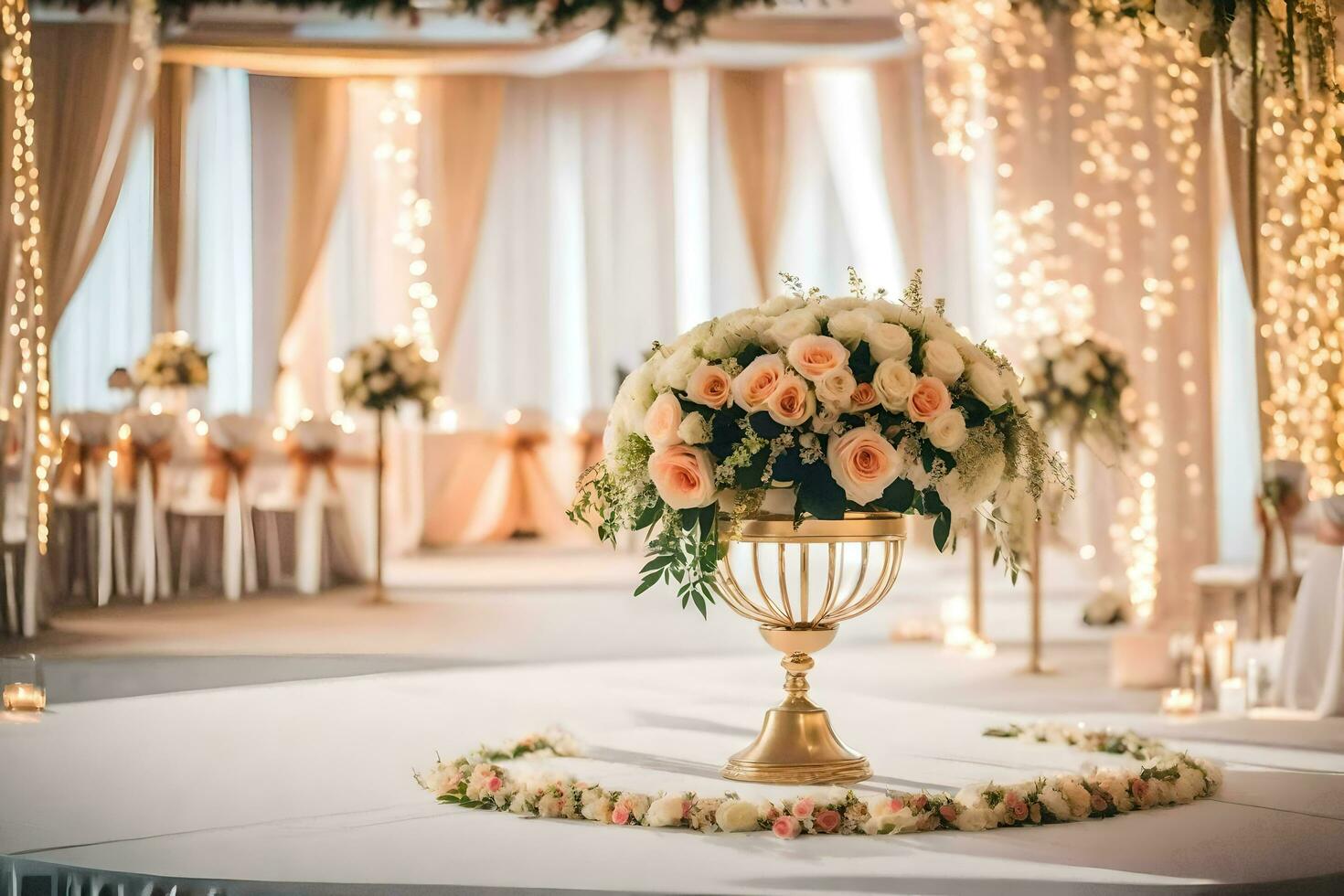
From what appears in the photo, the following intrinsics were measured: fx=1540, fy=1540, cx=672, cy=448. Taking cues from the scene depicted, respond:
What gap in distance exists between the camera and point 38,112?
5.71 m

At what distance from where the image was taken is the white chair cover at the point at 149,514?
6098 millimetres

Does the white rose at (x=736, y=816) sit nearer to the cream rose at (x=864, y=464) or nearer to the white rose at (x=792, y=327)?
the cream rose at (x=864, y=464)

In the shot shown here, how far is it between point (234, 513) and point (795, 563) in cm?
345

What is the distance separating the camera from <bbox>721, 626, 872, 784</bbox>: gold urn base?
12.0ft

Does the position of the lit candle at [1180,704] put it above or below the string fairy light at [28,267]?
below

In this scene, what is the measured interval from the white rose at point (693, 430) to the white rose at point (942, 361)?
1.70ft

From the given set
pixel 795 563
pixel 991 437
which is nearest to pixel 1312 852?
pixel 991 437

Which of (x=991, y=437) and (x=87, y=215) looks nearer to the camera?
(x=991, y=437)

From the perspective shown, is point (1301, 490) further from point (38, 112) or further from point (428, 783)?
point (38, 112)

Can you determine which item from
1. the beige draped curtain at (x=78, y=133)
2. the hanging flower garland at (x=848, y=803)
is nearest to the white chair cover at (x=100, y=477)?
the beige draped curtain at (x=78, y=133)

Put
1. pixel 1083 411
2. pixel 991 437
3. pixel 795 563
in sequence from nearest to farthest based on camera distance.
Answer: pixel 991 437, pixel 1083 411, pixel 795 563

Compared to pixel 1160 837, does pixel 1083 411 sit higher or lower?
higher

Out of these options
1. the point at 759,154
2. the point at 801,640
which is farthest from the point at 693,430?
the point at 759,154

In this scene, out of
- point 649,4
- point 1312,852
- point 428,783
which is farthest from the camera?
point 649,4
